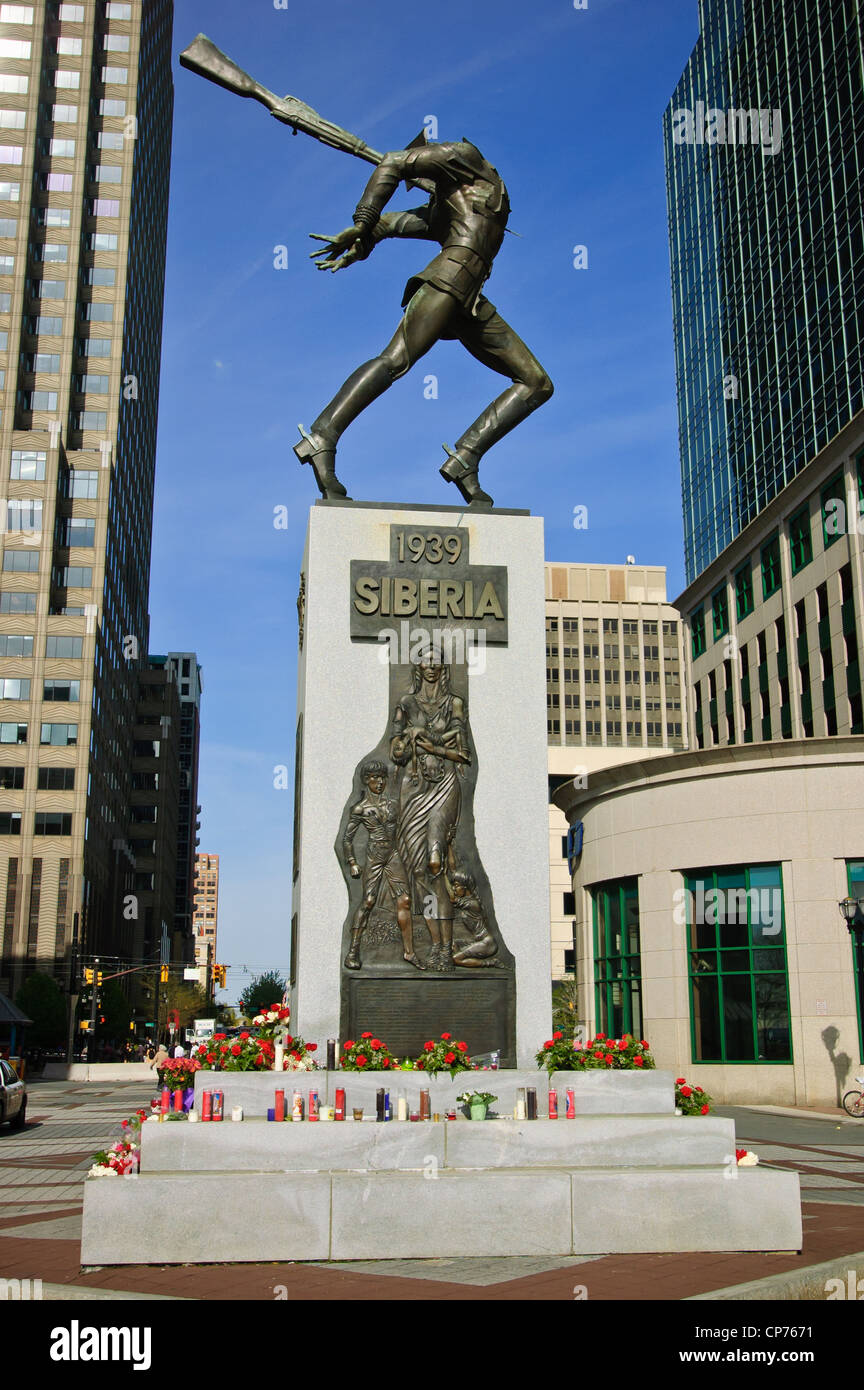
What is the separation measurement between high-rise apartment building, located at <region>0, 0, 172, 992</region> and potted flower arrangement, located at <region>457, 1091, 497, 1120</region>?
78460 millimetres

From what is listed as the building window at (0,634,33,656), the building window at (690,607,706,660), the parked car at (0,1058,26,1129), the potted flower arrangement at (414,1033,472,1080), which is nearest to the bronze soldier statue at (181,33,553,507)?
the potted flower arrangement at (414,1033,472,1080)

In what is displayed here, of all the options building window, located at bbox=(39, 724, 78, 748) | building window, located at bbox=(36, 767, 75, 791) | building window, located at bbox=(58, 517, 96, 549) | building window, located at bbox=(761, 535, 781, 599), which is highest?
building window, located at bbox=(58, 517, 96, 549)

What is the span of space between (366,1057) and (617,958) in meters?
28.0

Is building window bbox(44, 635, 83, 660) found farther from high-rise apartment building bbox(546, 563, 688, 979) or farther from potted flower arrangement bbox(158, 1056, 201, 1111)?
potted flower arrangement bbox(158, 1056, 201, 1111)

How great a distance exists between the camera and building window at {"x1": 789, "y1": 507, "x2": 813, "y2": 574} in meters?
51.5

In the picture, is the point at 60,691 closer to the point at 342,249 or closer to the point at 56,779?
the point at 56,779

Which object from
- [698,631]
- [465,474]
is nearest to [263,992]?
[698,631]

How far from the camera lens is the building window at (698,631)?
219ft

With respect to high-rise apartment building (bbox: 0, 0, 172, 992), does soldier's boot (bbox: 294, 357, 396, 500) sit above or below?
below

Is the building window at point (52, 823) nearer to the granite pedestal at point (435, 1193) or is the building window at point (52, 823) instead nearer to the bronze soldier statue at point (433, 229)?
the bronze soldier statue at point (433, 229)

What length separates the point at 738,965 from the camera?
32.5m

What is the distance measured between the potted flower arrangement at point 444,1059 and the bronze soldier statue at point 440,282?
5.65 metres

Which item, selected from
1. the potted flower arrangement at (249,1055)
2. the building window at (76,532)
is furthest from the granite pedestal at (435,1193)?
the building window at (76,532)

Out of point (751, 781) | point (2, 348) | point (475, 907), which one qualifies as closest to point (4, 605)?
point (2, 348)
